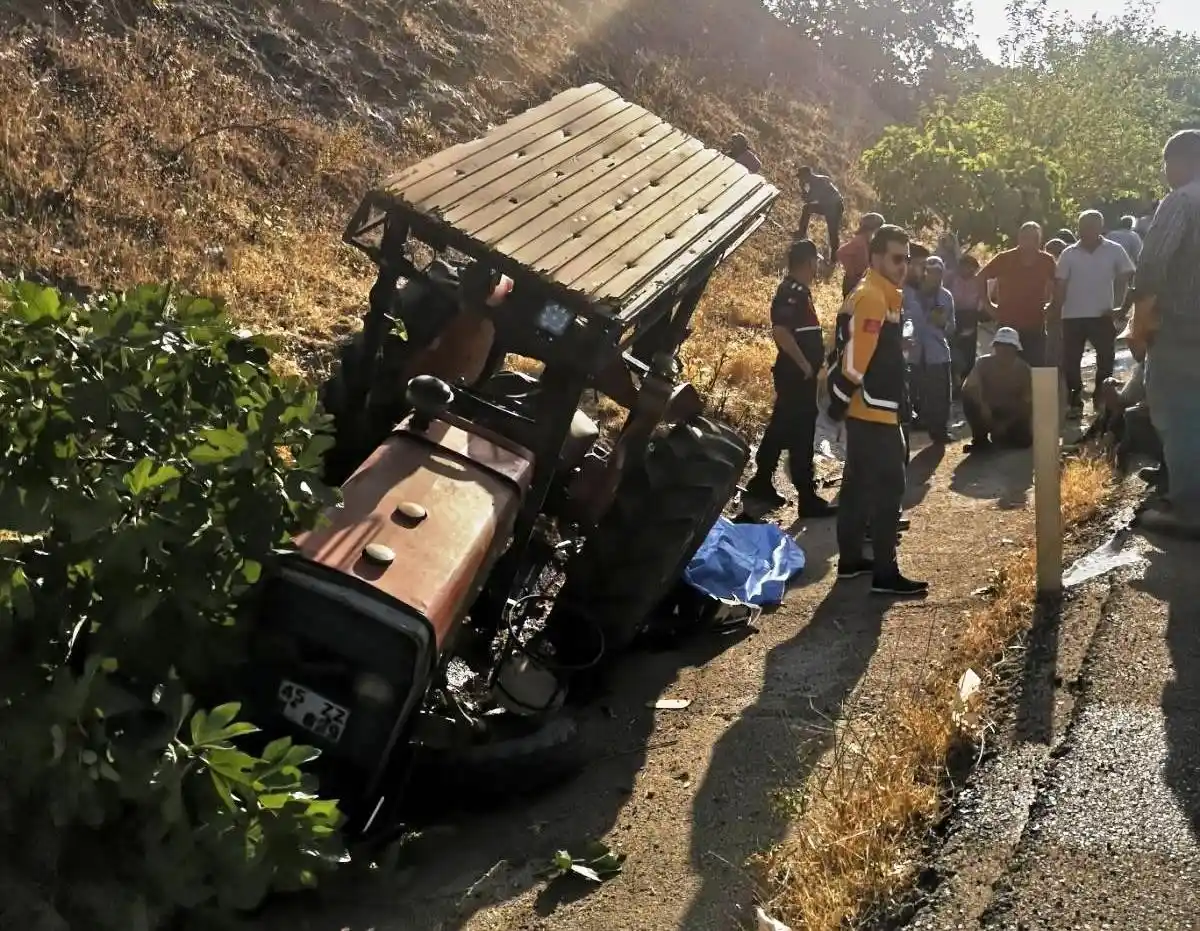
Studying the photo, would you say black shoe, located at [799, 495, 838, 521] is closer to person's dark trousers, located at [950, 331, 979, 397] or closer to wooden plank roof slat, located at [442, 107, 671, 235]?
wooden plank roof slat, located at [442, 107, 671, 235]

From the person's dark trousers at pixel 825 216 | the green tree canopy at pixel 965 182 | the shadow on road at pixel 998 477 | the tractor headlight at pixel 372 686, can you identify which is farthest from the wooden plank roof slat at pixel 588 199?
the green tree canopy at pixel 965 182

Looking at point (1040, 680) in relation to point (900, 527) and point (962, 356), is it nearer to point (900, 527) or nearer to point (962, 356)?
point (900, 527)

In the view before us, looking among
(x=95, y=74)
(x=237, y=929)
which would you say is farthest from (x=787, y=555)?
(x=95, y=74)

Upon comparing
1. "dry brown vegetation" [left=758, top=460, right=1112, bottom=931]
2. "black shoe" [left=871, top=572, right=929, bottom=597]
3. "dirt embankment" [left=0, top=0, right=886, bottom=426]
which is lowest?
"dirt embankment" [left=0, top=0, right=886, bottom=426]

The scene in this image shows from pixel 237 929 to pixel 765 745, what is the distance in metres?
2.08

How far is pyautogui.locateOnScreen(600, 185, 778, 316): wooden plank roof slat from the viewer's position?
425cm

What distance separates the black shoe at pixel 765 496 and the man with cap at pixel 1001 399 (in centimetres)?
218

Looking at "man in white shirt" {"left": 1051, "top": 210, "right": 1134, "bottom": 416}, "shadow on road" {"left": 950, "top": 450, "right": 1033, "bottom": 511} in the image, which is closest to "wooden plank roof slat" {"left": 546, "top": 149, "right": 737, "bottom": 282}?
"shadow on road" {"left": 950, "top": 450, "right": 1033, "bottom": 511}

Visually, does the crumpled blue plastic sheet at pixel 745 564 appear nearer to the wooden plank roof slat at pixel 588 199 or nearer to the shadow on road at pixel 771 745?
the shadow on road at pixel 771 745

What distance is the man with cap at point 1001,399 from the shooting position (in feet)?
31.0

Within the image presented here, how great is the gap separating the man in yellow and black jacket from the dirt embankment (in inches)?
149

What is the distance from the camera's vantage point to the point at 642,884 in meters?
3.75

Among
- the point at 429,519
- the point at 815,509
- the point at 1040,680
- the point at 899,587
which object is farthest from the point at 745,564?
the point at 429,519

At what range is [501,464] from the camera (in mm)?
4285
